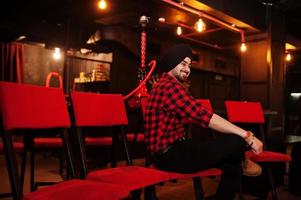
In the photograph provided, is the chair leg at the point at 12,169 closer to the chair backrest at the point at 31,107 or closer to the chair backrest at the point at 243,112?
the chair backrest at the point at 31,107

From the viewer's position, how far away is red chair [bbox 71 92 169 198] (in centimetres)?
169

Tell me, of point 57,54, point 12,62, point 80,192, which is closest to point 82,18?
point 57,54

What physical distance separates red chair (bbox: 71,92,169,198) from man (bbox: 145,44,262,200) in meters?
0.15

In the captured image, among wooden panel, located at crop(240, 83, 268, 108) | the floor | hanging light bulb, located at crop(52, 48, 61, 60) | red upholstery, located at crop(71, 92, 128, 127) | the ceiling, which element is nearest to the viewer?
red upholstery, located at crop(71, 92, 128, 127)

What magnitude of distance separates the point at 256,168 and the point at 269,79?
12.5 ft

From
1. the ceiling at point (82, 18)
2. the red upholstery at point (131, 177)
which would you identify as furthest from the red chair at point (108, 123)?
the ceiling at point (82, 18)

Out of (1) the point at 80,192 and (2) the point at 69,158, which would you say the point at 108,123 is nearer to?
(2) the point at 69,158

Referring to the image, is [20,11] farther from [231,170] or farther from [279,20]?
[231,170]

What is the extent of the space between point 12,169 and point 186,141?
40.2 inches

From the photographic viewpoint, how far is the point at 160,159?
6.42 feet

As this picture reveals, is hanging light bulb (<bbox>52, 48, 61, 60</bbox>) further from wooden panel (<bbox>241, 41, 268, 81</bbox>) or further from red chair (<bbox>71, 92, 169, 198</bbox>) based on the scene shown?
red chair (<bbox>71, 92, 169, 198</bbox>)

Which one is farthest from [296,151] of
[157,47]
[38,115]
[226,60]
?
[226,60]

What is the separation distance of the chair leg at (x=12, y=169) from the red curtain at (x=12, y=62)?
21.1 feet

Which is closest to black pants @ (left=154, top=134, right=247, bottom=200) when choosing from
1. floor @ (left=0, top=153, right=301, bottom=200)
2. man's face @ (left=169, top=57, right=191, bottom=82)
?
man's face @ (left=169, top=57, right=191, bottom=82)
